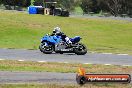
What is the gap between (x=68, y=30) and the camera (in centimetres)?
4559

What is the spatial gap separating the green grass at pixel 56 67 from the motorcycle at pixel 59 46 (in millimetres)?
4800

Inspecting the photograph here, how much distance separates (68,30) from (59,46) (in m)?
20.3

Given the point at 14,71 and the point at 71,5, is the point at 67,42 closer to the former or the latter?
the point at 14,71

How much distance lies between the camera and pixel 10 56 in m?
23.0

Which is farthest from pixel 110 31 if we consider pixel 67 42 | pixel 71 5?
pixel 71 5

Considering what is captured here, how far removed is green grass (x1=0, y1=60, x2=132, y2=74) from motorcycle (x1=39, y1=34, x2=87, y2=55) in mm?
4800

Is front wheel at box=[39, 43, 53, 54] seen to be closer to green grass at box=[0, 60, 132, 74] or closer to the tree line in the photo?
green grass at box=[0, 60, 132, 74]

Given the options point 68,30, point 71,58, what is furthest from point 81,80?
point 68,30

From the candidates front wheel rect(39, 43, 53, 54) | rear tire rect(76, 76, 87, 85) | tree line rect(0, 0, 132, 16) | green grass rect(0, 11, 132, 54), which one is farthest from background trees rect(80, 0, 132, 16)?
rear tire rect(76, 76, 87, 85)

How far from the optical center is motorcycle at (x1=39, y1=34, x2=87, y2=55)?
25281 mm

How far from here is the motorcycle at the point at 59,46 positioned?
25.3 metres

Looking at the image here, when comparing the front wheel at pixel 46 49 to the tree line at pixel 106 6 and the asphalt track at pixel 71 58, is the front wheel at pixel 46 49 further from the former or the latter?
the tree line at pixel 106 6

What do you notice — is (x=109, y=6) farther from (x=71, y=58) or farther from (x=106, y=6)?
(x=71, y=58)

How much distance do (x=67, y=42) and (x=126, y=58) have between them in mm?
3678
